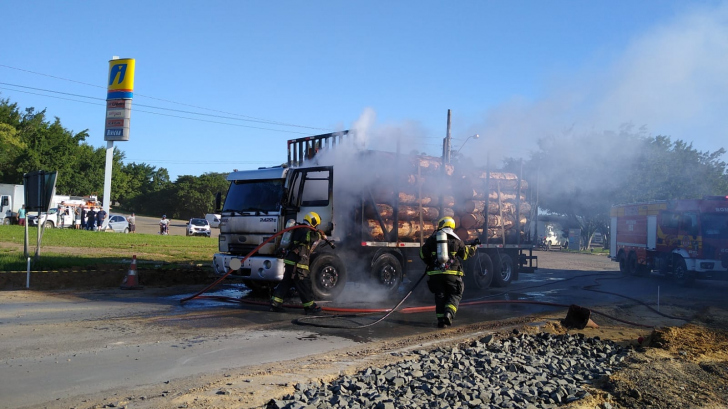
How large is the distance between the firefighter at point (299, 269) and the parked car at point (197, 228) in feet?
121

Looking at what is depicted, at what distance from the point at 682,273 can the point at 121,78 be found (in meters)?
32.1

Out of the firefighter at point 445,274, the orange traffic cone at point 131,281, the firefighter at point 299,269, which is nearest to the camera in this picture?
the firefighter at point 445,274

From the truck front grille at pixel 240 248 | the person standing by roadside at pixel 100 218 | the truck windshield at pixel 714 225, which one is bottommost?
the truck front grille at pixel 240 248


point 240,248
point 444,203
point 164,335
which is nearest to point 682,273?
point 444,203

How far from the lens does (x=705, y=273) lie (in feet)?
58.6

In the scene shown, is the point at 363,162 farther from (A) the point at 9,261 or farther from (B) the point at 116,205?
(B) the point at 116,205

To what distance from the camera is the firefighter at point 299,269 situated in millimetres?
9438

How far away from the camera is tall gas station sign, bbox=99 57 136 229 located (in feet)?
111

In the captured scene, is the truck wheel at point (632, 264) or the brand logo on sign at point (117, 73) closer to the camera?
the truck wheel at point (632, 264)

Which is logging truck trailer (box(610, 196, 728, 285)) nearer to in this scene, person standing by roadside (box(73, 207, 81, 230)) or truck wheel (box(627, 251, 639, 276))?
truck wheel (box(627, 251, 639, 276))

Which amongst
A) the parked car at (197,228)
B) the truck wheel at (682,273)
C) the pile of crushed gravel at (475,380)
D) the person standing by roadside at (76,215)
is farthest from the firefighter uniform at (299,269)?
→ the person standing by roadside at (76,215)

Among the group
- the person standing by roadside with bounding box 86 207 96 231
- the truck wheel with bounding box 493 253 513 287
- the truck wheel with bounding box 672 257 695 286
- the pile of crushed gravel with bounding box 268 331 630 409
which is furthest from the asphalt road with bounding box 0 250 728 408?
the person standing by roadside with bounding box 86 207 96 231

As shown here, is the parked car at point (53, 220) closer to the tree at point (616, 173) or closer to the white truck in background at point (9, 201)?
the white truck in background at point (9, 201)

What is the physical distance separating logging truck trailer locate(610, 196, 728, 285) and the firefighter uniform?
48.2ft
